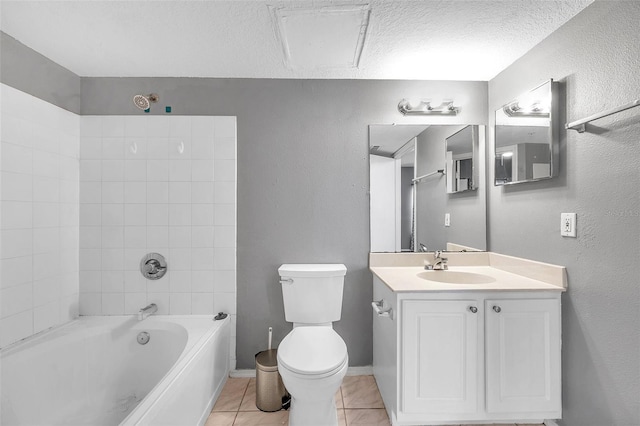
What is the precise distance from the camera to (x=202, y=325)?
1.84m

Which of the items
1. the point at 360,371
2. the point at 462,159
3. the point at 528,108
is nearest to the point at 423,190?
the point at 462,159

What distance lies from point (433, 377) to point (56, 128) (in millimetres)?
2634

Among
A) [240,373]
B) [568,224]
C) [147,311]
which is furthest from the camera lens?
[240,373]

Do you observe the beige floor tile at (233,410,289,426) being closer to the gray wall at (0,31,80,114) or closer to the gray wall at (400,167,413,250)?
the gray wall at (400,167,413,250)

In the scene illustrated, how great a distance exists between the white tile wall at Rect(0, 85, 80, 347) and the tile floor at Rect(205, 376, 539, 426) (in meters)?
1.19

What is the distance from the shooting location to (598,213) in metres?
1.24

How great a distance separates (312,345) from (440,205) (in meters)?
1.29

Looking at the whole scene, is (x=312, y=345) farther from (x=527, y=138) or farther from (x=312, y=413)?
(x=527, y=138)

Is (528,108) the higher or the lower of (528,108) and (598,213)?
the higher

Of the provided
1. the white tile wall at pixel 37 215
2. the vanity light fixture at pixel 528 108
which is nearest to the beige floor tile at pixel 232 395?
the white tile wall at pixel 37 215

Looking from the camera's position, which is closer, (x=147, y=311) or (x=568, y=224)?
(x=568, y=224)

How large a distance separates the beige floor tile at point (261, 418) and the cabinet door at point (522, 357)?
1.09 m

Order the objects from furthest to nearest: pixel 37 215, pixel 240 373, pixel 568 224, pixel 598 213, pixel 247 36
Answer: pixel 240 373, pixel 37 215, pixel 247 36, pixel 568 224, pixel 598 213

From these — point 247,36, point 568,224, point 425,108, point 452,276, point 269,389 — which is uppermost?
point 247,36
